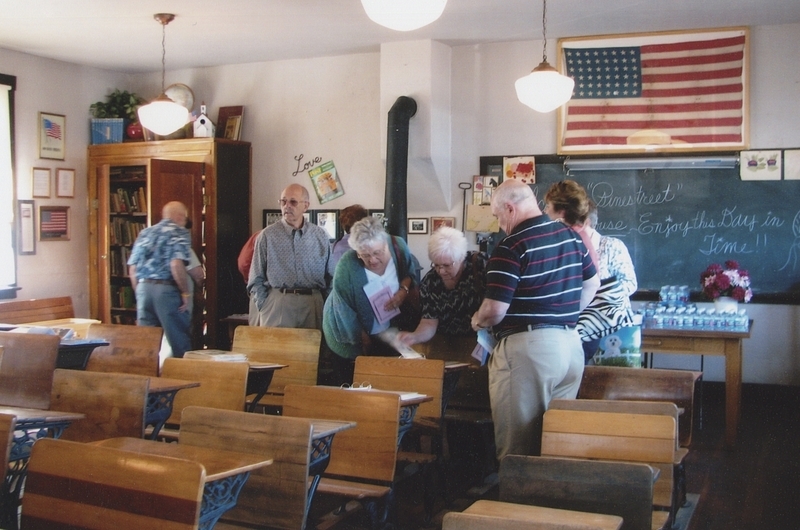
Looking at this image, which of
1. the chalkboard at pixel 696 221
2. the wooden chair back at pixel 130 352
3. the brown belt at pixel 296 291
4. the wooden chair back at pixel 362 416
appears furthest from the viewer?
the chalkboard at pixel 696 221

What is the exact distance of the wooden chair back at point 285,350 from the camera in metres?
5.16

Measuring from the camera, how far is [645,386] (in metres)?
4.14

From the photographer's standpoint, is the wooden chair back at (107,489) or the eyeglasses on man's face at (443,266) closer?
the wooden chair back at (107,489)

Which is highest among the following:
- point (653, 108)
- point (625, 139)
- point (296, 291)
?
point (653, 108)

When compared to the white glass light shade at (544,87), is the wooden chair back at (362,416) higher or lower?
lower

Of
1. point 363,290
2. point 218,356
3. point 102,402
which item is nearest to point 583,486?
point 102,402

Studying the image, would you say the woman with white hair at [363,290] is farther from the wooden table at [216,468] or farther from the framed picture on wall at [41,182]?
the framed picture on wall at [41,182]

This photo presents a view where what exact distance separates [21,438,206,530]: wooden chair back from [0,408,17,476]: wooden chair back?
0.73ft

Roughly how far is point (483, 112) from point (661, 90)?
153 cm

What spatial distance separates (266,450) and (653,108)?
5444 millimetres

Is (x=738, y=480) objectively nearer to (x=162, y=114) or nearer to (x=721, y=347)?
(x=721, y=347)

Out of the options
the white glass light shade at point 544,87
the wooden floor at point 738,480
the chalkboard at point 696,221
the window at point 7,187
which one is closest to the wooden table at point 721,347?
the wooden floor at point 738,480

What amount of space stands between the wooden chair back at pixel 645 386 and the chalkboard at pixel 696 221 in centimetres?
348

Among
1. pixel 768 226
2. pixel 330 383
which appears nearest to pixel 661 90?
pixel 768 226
